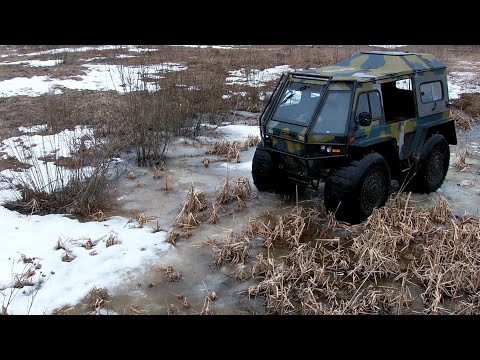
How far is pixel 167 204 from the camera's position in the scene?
24.8 ft

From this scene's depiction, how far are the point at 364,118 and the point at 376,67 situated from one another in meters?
1.53

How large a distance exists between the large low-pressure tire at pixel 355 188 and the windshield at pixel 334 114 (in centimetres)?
56

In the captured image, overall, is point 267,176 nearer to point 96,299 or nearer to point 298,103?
point 298,103

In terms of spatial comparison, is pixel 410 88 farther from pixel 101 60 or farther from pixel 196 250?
pixel 101 60

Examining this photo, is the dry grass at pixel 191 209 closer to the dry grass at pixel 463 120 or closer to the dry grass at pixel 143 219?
the dry grass at pixel 143 219

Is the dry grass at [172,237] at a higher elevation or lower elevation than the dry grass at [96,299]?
higher

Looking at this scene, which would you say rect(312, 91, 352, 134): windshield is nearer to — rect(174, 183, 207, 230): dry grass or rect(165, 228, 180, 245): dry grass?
rect(174, 183, 207, 230): dry grass

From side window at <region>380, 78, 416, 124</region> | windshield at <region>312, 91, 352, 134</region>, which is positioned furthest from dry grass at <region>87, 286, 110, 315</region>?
side window at <region>380, 78, 416, 124</region>

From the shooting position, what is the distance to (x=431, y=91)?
7.84 m

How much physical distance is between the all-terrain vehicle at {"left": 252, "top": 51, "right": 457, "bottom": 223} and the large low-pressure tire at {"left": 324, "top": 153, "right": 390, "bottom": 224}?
0.5 inches

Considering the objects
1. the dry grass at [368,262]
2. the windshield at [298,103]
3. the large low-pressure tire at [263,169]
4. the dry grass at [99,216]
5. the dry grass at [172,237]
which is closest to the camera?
the dry grass at [368,262]

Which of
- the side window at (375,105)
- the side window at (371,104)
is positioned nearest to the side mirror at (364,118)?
the side window at (371,104)

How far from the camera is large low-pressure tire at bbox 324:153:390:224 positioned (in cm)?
644

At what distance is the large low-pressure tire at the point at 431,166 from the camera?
759 centimetres
